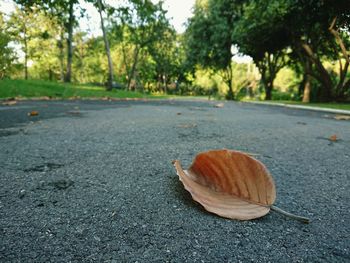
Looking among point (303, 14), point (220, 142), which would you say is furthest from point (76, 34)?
point (220, 142)

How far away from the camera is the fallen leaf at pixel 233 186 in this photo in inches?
34.5

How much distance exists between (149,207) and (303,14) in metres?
12.0

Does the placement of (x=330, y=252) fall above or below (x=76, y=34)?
A: below

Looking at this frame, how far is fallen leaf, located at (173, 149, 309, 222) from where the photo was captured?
88 cm

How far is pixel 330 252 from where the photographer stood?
72 centimetres

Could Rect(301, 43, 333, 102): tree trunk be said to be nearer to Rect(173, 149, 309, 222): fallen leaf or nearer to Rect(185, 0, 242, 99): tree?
Rect(185, 0, 242, 99): tree

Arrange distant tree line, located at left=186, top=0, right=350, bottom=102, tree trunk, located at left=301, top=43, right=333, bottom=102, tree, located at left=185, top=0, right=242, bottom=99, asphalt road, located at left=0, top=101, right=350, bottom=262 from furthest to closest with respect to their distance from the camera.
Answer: tree, located at left=185, top=0, right=242, bottom=99
tree trunk, located at left=301, top=43, right=333, bottom=102
distant tree line, located at left=186, top=0, right=350, bottom=102
asphalt road, located at left=0, top=101, right=350, bottom=262

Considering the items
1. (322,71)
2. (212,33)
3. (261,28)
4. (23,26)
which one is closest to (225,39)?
(212,33)

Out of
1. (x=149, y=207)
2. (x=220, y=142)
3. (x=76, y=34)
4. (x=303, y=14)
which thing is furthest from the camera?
(x=76, y=34)

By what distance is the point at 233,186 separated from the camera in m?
0.90

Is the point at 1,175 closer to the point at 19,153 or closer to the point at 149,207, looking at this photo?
the point at 19,153

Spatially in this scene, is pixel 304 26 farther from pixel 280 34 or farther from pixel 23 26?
pixel 23 26

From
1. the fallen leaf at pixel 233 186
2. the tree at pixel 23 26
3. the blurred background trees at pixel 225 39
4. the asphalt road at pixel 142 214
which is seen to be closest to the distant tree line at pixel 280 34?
the blurred background trees at pixel 225 39

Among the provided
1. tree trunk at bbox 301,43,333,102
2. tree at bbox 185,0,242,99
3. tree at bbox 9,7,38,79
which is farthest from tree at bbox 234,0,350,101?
tree at bbox 9,7,38,79
